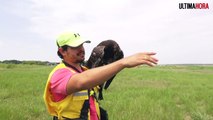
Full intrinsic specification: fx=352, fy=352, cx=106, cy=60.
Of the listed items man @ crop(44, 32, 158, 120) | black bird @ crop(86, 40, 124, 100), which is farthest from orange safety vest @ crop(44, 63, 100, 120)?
black bird @ crop(86, 40, 124, 100)

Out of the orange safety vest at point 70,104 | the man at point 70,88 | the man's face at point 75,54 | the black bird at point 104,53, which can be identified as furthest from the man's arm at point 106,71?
the black bird at point 104,53

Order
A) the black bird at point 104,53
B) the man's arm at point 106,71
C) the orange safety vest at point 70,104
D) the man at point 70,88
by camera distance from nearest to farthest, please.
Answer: the man's arm at point 106,71 < the man at point 70,88 < the orange safety vest at point 70,104 < the black bird at point 104,53

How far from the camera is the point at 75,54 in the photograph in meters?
2.78

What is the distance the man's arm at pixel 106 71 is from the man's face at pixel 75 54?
1.10ft

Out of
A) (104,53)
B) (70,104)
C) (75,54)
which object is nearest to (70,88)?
(70,104)

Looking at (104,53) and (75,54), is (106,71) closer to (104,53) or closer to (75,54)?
(75,54)

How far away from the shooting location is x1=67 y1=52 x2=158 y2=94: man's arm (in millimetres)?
2191

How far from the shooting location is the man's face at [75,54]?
9.10ft

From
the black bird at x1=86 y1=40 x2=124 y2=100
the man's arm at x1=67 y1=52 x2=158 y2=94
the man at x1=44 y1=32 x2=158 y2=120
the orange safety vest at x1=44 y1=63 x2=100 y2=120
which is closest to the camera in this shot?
the man's arm at x1=67 y1=52 x2=158 y2=94

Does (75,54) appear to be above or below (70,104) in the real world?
above

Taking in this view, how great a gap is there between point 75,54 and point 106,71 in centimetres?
56

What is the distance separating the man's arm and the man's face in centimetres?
34

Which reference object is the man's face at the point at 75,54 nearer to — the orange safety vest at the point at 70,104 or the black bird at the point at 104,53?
the orange safety vest at the point at 70,104

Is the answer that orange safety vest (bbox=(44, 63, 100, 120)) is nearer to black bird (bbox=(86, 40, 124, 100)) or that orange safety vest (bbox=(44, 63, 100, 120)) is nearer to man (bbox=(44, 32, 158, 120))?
man (bbox=(44, 32, 158, 120))
